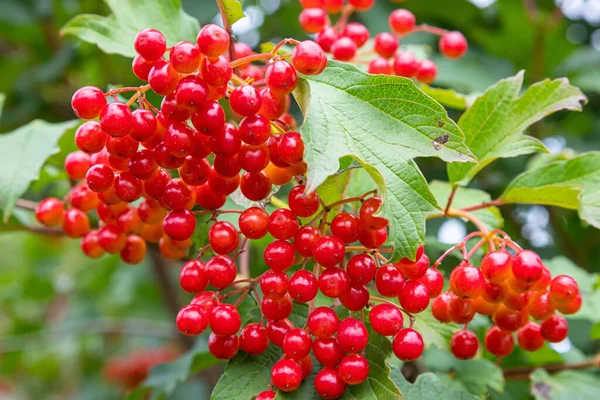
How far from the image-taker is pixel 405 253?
3.45ft

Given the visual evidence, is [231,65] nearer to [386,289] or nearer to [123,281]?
[386,289]

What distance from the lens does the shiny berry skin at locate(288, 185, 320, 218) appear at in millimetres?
1119

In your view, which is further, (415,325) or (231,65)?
(415,325)

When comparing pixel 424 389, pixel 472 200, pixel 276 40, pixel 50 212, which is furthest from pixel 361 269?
pixel 276 40

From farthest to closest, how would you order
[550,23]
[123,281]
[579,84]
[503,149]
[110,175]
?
[123,281]
[550,23]
[579,84]
[503,149]
[110,175]

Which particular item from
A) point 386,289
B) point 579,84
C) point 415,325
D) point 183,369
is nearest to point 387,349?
point 386,289

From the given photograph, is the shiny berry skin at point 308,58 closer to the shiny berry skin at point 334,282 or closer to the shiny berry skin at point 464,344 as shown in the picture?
the shiny berry skin at point 334,282

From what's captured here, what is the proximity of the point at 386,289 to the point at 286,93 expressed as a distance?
39 centimetres

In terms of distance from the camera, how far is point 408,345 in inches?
43.3

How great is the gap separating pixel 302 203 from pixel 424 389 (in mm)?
487

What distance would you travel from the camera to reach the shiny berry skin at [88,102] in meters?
1.11

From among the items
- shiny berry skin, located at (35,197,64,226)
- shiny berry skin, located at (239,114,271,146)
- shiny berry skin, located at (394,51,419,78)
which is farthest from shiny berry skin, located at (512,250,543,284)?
shiny berry skin, located at (35,197,64,226)

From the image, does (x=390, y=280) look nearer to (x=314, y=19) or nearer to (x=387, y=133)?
(x=387, y=133)

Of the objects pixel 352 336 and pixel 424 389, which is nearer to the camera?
pixel 352 336
